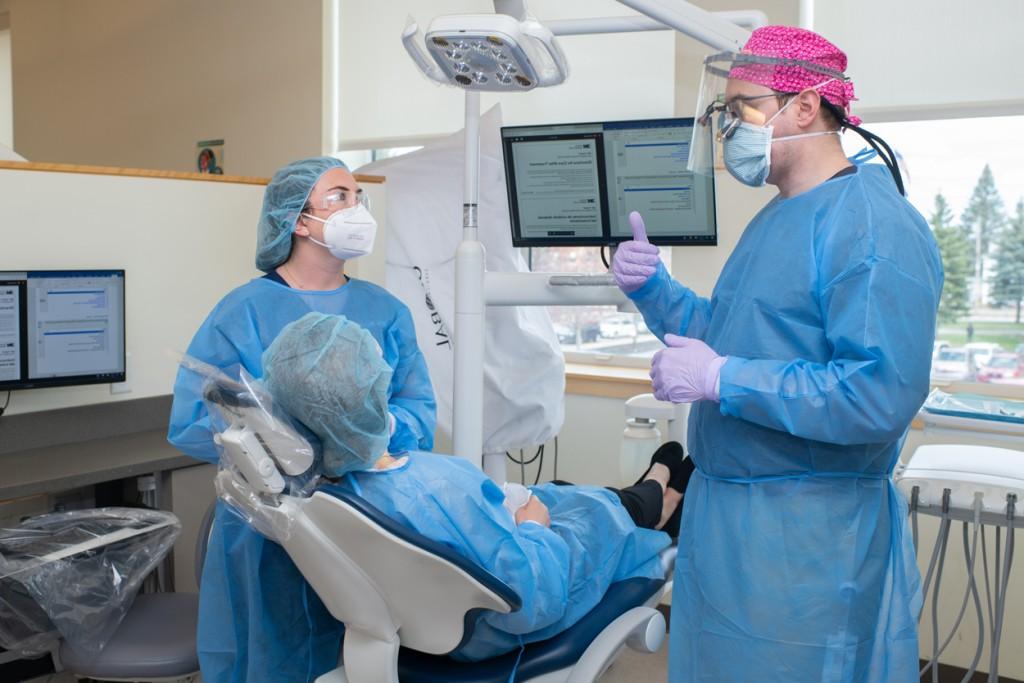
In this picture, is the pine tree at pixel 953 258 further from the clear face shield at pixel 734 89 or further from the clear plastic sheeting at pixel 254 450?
the clear plastic sheeting at pixel 254 450

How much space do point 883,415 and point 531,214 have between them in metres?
1.23

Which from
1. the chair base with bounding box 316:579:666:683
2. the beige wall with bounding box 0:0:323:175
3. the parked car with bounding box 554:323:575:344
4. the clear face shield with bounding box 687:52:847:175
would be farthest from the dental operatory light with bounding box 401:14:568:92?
the beige wall with bounding box 0:0:323:175

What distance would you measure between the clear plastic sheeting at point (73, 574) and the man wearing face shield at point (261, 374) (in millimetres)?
136

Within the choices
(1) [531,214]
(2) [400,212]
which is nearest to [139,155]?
(2) [400,212]

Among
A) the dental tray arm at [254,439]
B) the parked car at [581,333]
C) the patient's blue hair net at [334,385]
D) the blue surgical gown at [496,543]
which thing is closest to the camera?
the dental tray arm at [254,439]

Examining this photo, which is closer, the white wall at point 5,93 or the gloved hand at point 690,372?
the gloved hand at point 690,372

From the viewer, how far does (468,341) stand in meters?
2.04

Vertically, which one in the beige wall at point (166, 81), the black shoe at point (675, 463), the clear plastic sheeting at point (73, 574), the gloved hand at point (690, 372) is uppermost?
the beige wall at point (166, 81)

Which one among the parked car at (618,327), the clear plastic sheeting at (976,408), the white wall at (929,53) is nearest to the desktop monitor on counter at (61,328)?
the parked car at (618,327)

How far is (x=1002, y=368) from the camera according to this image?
272 cm

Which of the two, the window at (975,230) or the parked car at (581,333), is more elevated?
the window at (975,230)

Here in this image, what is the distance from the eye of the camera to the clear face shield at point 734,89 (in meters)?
1.38

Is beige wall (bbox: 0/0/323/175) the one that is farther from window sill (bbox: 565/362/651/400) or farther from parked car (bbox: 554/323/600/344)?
window sill (bbox: 565/362/651/400)

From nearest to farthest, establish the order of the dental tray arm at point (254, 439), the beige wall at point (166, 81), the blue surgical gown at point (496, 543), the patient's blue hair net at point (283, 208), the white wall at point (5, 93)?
the dental tray arm at point (254, 439)
the blue surgical gown at point (496, 543)
the patient's blue hair net at point (283, 208)
the beige wall at point (166, 81)
the white wall at point (5, 93)
